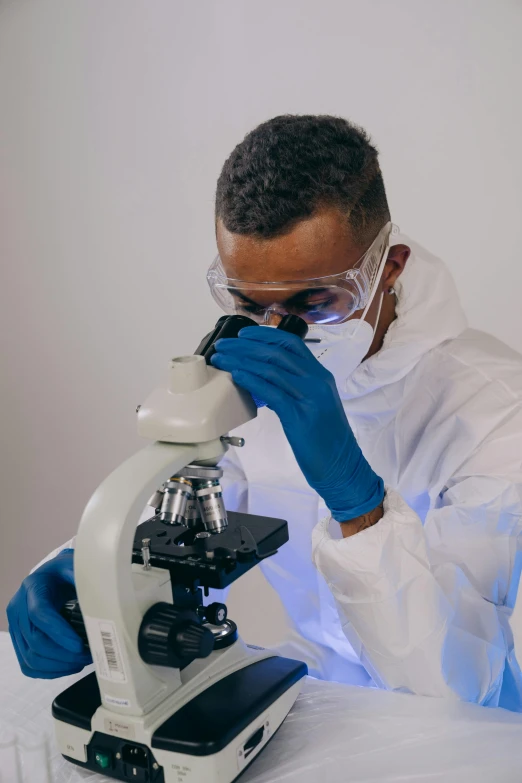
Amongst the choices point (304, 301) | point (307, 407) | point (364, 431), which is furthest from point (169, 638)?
point (364, 431)

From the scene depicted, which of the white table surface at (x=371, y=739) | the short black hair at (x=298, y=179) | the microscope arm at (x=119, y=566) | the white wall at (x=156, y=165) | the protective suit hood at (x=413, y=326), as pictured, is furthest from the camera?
the white wall at (x=156, y=165)

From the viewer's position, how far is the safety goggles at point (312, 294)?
156cm

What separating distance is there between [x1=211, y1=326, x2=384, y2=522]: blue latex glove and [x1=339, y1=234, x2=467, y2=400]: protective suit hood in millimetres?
360

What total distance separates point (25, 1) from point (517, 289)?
88.3 inches

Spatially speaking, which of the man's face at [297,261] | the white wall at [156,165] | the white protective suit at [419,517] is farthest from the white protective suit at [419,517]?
the white wall at [156,165]

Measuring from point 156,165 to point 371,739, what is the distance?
2.37 metres

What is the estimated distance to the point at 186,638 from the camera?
3.80 ft

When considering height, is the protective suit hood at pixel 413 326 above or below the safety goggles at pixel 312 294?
below

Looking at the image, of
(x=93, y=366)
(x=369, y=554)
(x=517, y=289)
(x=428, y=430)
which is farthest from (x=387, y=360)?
(x=93, y=366)

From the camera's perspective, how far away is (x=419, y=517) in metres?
1.62

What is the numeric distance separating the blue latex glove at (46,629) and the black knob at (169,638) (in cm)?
30

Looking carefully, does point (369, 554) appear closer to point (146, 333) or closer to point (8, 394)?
point (146, 333)

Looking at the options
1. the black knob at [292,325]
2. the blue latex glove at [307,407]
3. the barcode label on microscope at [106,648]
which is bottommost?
the barcode label on microscope at [106,648]

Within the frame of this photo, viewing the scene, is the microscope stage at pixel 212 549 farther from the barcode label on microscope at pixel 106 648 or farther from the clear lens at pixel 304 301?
the clear lens at pixel 304 301
